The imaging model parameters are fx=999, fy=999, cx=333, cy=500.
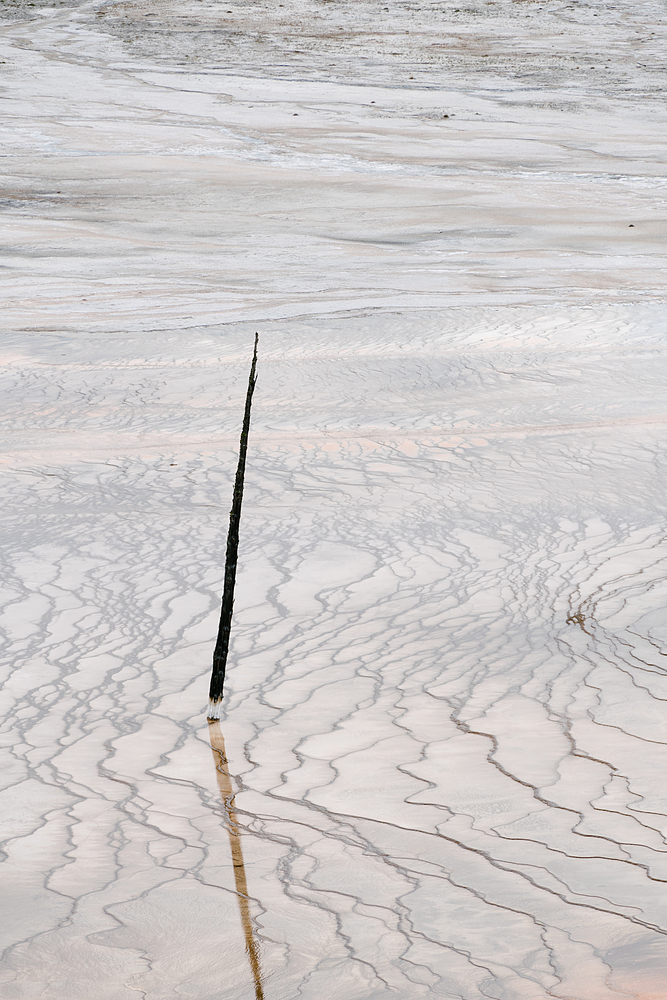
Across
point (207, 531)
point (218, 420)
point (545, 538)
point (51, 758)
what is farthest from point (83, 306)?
point (51, 758)

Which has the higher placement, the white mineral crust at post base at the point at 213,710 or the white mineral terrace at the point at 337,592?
the white mineral terrace at the point at 337,592

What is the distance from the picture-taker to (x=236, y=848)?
2139 millimetres

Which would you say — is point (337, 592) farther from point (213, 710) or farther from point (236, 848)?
point (236, 848)

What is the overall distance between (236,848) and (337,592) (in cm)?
148

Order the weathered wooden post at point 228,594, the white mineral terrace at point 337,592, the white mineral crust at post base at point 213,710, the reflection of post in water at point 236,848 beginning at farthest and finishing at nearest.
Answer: the white mineral crust at post base at point 213,710, the weathered wooden post at point 228,594, the white mineral terrace at point 337,592, the reflection of post in water at point 236,848

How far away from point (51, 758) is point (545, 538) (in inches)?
83.1

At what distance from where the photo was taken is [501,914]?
188 centimetres

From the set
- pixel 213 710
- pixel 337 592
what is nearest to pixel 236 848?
pixel 213 710

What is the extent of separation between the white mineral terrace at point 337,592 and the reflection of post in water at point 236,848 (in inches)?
0.4

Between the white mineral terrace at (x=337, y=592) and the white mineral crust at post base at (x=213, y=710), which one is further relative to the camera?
the white mineral crust at post base at (x=213, y=710)

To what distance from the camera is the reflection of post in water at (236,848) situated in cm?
179

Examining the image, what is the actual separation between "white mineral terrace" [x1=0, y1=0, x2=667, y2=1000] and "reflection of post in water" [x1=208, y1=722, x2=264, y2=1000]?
0.4 inches

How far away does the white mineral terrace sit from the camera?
74.5 inches

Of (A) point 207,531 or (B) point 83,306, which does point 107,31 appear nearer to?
(B) point 83,306
